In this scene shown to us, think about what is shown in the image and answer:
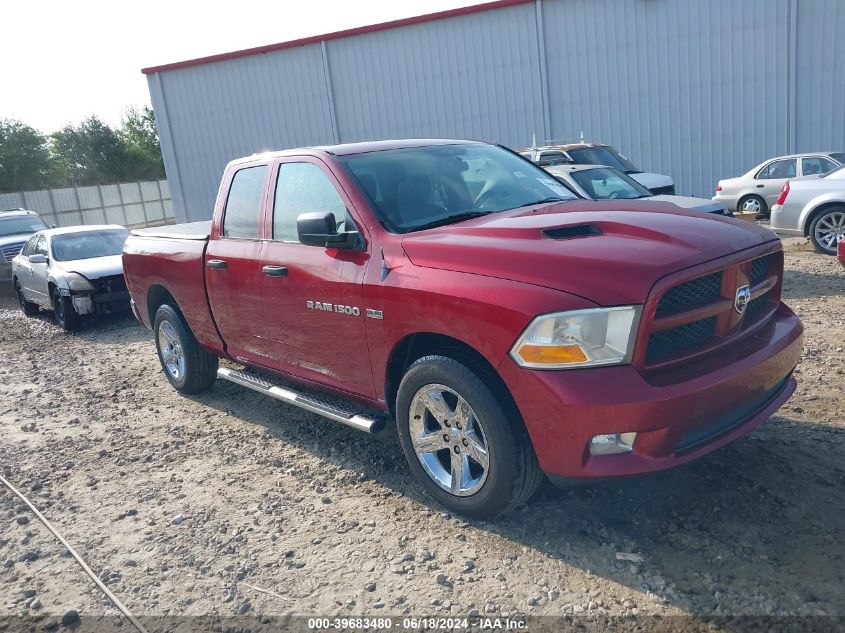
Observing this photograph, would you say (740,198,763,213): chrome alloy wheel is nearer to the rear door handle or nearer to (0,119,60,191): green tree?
the rear door handle

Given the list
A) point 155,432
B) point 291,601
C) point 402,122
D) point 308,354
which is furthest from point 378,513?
point 402,122

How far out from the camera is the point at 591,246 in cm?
308

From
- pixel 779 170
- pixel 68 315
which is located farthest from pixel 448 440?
pixel 779 170

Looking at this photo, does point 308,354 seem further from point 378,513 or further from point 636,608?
point 636,608

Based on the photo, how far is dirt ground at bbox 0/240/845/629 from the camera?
9.39 feet

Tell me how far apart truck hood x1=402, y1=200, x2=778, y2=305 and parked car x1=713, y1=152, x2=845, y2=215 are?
11.7 m

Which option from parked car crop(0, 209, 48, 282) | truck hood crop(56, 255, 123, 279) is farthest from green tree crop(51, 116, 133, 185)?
truck hood crop(56, 255, 123, 279)

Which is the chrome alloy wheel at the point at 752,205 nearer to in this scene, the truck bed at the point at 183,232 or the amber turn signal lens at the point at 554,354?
the truck bed at the point at 183,232

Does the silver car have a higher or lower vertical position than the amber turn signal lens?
lower

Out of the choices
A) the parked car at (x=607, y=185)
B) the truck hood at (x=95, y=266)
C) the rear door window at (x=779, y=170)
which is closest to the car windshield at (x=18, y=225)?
the truck hood at (x=95, y=266)

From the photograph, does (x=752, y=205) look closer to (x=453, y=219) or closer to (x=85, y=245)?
(x=453, y=219)

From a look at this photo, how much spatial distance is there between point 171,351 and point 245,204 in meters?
1.98

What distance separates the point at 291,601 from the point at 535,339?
1563 millimetres

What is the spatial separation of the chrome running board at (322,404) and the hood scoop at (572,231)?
1.41 meters
